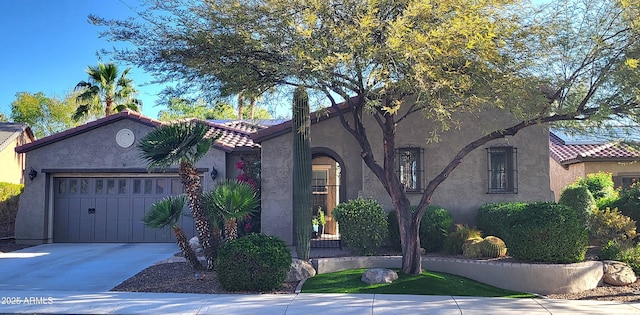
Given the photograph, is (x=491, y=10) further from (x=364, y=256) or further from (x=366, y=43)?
(x=364, y=256)

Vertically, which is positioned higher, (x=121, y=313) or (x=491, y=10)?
(x=491, y=10)

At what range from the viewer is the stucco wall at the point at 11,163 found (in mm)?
21984

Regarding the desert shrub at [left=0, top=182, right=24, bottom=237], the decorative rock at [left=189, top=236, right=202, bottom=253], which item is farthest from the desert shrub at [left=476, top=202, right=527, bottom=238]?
the desert shrub at [left=0, top=182, right=24, bottom=237]

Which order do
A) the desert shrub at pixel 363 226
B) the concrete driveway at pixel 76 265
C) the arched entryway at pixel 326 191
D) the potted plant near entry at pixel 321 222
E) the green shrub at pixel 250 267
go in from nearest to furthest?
the green shrub at pixel 250 267, the concrete driveway at pixel 76 265, the desert shrub at pixel 363 226, the potted plant near entry at pixel 321 222, the arched entryway at pixel 326 191

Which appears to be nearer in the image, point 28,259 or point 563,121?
point 563,121

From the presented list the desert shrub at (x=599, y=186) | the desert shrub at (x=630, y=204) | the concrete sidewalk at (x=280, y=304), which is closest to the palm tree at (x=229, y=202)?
the concrete sidewalk at (x=280, y=304)

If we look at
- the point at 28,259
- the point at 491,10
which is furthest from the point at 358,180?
the point at 28,259

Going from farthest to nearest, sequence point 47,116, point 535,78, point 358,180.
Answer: point 47,116
point 358,180
point 535,78

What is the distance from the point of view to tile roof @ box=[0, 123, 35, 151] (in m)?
21.8

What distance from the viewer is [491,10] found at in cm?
901

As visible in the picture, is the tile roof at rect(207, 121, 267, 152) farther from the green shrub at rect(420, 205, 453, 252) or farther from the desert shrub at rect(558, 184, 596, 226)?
the desert shrub at rect(558, 184, 596, 226)

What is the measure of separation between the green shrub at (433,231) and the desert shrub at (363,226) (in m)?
1.07

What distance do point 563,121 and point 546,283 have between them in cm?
326

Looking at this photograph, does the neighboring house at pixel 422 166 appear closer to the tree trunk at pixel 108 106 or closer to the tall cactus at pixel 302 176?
the tall cactus at pixel 302 176
